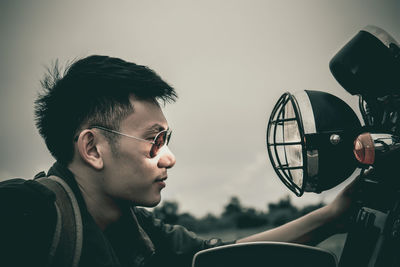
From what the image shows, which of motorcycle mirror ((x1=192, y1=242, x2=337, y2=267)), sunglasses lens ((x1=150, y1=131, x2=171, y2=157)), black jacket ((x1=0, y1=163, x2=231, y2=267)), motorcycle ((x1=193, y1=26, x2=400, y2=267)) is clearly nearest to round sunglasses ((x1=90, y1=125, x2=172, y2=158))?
sunglasses lens ((x1=150, y1=131, x2=171, y2=157))

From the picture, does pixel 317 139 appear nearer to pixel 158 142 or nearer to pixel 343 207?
pixel 343 207

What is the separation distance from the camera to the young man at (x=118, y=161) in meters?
1.70

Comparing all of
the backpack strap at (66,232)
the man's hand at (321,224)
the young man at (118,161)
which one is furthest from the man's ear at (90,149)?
the man's hand at (321,224)

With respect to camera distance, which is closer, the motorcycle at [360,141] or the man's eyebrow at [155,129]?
the motorcycle at [360,141]

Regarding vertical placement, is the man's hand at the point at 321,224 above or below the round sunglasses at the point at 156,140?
below

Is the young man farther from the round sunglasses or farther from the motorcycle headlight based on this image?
the motorcycle headlight

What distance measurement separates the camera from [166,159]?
180 cm

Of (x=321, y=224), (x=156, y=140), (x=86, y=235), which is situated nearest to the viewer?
(x=86, y=235)

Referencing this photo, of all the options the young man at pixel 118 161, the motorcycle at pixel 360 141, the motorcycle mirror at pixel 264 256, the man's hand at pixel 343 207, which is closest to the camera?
the motorcycle mirror at pixel 264 256

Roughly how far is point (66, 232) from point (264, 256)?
2.75 feet

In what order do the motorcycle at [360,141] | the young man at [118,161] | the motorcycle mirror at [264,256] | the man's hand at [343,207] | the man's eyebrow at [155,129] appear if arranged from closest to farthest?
the motorcycle mirror at [264,256] → the motorcycle at [360,141] → the man's hand at [343,207] → the young man at [118,161] → the man's eyebrow at [155,129]

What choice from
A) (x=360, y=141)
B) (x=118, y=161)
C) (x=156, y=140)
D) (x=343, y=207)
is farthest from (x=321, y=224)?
(x=118, y=161)

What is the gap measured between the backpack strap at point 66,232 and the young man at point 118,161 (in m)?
0.15

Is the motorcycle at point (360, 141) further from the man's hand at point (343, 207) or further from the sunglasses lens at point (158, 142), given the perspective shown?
the sunglasses lens at point (158, 142)
